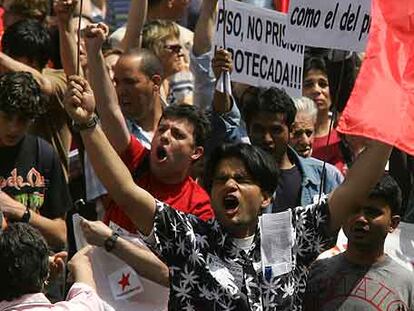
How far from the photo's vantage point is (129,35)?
29.0 ft

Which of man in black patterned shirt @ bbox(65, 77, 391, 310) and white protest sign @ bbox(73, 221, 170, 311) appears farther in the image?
white protest sign @ bbox(73, 221, 170, 311)

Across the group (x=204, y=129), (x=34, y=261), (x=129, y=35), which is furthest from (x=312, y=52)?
(x=34, y=261)

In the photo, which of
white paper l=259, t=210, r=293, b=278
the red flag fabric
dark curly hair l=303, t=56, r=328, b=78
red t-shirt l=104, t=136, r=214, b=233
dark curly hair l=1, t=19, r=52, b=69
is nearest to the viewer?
white paper l=259, t=210, r=293, b=278

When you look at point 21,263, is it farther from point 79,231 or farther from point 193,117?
point 193,117

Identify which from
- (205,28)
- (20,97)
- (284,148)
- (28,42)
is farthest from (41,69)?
(284,148)

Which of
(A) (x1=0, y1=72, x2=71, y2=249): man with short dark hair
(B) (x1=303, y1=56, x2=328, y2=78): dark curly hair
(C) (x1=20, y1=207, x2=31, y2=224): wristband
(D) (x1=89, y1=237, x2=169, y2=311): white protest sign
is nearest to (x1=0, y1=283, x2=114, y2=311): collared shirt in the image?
(D) (x1=89, y1=237, x2=169, y2=311): white protest sign

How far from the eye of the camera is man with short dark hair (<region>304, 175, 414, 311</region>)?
6.32m

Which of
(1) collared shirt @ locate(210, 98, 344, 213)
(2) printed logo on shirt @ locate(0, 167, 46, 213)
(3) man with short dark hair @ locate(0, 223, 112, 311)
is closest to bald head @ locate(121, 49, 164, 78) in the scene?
(1) collared shirt @ locate(210, 98, 344, 213)

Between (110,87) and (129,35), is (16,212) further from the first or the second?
(129,35)

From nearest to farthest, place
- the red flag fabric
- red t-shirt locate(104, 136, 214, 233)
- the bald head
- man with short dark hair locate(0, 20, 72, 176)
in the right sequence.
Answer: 1. the red flag fabric
2. red t-shirt locate(104, 136, 214, 233)
3. the bald head
4. man with short dark hair locate(0, 20, 72, 176)

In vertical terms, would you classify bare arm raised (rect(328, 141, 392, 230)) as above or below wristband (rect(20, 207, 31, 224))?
above

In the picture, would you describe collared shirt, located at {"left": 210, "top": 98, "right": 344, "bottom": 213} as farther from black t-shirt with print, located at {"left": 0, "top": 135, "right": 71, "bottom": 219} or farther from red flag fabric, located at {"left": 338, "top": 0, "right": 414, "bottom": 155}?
red flag fabric, located at {"left": 338, "top": 0, "right": 414, "bottom": 155}

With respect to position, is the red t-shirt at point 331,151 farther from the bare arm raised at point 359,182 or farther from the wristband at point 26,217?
the bare arm raised at point 359,182

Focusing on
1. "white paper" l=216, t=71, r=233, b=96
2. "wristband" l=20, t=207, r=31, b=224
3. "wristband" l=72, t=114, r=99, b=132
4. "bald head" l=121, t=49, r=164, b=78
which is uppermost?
"wristband" l=72, t=114, r=99, b=132
